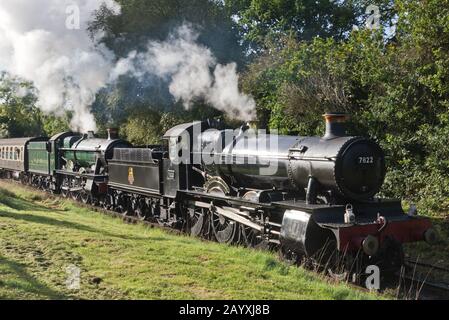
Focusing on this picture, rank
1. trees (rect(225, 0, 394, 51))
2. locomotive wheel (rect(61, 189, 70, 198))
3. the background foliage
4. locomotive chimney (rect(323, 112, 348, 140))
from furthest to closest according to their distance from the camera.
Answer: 1. trees (rect(225, 0, 394, 51))
2. locomotive wheel (rect(61, 189, 70, 198))
3. the background foliage
4. locomotive chimney (rect(323, 112, 348, 140))

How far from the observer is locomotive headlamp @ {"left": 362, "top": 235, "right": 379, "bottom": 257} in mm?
7266

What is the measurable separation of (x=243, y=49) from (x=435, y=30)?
40.7ft

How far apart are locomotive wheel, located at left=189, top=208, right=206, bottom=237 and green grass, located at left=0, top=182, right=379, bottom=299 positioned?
47.3 inches

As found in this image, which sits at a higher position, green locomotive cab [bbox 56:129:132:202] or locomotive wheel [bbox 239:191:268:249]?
green locomotive cab [bbox 56:129:132:202]

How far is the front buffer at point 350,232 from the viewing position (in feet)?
24.3

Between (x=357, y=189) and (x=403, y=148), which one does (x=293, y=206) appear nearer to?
(x=357, y=189)

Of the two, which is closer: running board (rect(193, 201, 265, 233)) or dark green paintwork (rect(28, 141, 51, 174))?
running board (rect(193, 201, 265, 233))

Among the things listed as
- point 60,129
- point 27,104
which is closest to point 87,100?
point 60,129

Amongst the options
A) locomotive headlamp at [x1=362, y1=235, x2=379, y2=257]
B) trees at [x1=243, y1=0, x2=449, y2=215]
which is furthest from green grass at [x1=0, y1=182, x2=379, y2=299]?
trees at [x1=243, y1=0, x2=449, y2=215]

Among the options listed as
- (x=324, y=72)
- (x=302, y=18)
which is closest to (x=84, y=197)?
(x=324, y=72)

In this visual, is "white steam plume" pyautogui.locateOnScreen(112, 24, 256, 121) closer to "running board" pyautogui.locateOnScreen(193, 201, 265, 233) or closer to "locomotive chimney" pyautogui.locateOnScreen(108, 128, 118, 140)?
"locomotive chimney" pyautogui.locateOnScreen(108, 128, 118, 140)

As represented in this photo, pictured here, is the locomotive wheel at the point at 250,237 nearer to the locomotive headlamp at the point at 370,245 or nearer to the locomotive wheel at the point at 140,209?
the locomotive headlamp at the point at 370,245

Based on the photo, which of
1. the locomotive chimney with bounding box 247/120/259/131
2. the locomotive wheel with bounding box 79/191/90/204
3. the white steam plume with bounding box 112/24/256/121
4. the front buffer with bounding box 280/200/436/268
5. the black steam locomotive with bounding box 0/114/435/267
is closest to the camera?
the front buffer with bounding box 280/200/436/268

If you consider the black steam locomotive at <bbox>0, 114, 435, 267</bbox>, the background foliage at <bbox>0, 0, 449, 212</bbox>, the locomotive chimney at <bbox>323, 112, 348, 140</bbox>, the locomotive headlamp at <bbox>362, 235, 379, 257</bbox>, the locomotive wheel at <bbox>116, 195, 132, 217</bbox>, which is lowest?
the locomotive wheel at <bbox>116, 195, 132, 217</bbox>
